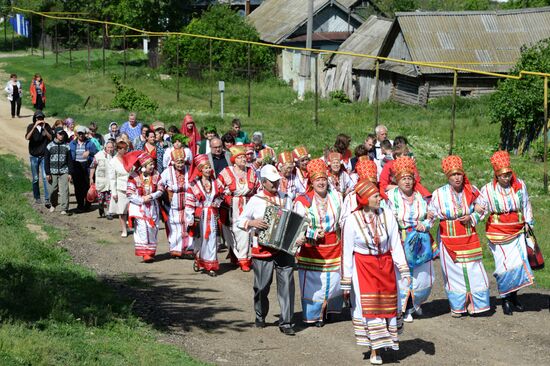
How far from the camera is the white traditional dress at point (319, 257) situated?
34.3 ft

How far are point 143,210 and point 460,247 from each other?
5.21 m

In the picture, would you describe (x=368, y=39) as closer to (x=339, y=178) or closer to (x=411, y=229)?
(x=339, y=178)

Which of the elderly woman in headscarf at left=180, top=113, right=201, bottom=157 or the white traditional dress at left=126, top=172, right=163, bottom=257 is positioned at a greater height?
the elderly woman in headscarf at left=180, top=113, right=201, bottom=157

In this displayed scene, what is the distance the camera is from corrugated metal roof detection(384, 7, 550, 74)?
38.2 m

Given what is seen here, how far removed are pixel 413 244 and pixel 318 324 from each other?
4.42 feet

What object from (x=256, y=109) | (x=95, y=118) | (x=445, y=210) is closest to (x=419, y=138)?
(x=256, y=109)

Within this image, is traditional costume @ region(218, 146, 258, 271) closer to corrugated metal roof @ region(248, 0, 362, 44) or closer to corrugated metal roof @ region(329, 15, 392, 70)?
corrugated metal roof @ region(329, 15, 392, 70)

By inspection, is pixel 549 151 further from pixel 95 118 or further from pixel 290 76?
pixel 290 76

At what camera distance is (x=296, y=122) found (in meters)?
28.8

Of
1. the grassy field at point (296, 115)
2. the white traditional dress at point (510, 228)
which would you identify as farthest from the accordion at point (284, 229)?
the grassy field at point (296, 115)

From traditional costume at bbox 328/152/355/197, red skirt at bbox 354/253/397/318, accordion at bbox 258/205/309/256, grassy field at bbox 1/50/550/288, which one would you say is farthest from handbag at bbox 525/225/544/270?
accordion at bbox 258/205/309/256

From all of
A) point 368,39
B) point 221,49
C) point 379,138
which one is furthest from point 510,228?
point 368,39

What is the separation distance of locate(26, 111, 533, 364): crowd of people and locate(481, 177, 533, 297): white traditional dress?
1 cm

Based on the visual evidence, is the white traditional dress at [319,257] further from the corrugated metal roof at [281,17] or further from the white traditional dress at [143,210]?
the corrugated metal roof at [281,17]
